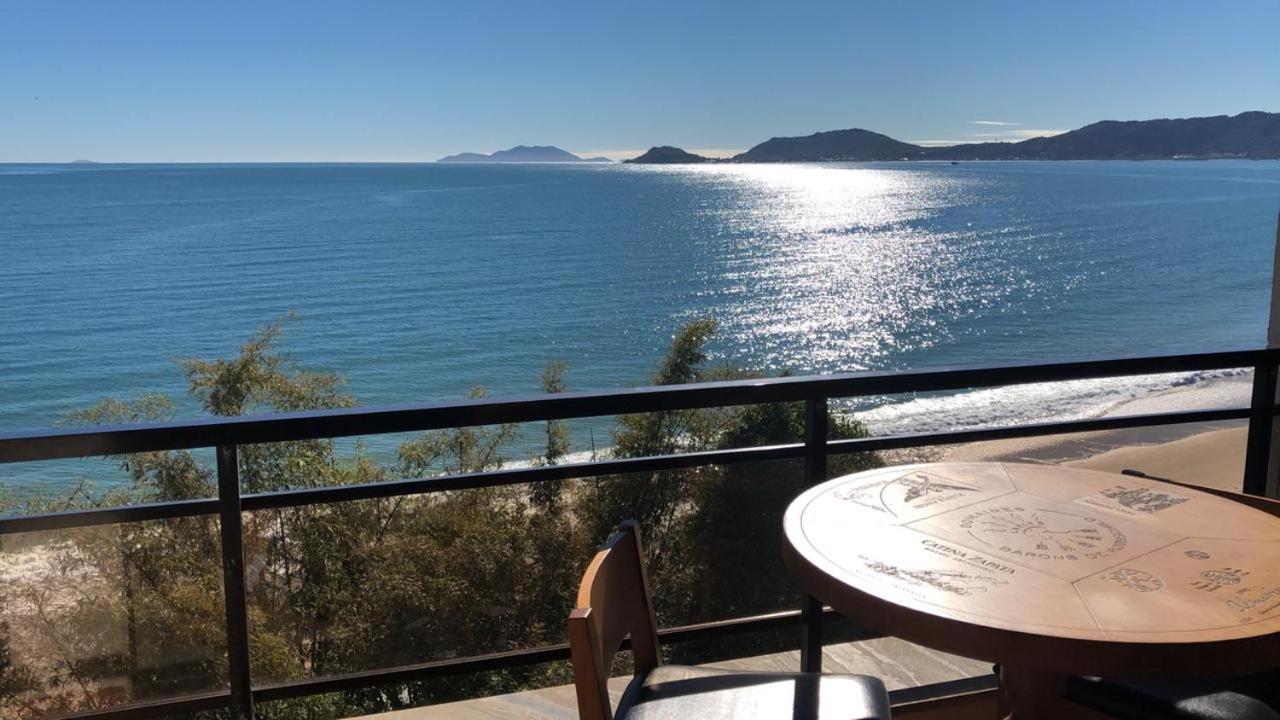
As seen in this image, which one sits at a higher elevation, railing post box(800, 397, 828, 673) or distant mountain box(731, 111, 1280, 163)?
distant mountain box(731, 111, 1280, 163)

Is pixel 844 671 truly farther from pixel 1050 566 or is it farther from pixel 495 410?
pixel 495 410

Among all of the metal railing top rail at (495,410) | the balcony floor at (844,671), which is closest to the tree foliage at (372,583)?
the balcony floor at (844,671)

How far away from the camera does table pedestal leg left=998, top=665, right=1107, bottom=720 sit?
169 cm

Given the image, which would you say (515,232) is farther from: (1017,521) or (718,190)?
(1017,521)

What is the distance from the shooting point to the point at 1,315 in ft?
127

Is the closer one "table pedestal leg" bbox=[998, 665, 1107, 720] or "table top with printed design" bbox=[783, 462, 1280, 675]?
"table top with printed design" bbox=[783, 462, 1280, 675]

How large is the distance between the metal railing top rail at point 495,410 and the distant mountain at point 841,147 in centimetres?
8378

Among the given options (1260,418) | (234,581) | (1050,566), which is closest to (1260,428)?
(1260,418)

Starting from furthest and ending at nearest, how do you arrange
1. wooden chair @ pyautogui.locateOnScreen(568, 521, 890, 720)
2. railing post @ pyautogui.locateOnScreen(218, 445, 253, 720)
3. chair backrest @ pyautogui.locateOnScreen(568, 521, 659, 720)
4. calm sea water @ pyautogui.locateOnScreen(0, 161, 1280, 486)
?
calm sea water @ pyautogui.locateOnScreen(0, 161, 1280, 486) < railing post @ pyautogui.locateOnScreen(218, 445, 253, 720) < wooden chair @ pyautogui.locateOnScreen(568, 521, 890, 720) < chair backrest @ pyautogui.locateOnScreen(568, 521, 659, 720)

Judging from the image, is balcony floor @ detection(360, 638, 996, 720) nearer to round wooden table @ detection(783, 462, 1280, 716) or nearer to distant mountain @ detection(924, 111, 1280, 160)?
round wooden table @ detection(783, 462, 1280, 716)

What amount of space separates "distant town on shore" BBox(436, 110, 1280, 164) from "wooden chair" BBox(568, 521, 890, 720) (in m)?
41.2

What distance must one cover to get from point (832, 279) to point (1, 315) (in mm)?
37364

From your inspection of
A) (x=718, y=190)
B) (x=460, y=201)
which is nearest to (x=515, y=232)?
(x=460, y=201)

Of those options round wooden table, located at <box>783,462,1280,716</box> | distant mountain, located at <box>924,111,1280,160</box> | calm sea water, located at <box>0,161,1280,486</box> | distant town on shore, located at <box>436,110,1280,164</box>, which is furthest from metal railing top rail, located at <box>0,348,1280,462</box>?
distant mountain, located at <box>924,111,1280,160</box>
